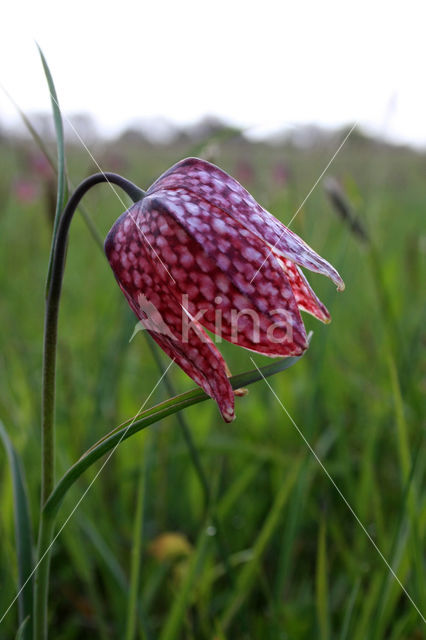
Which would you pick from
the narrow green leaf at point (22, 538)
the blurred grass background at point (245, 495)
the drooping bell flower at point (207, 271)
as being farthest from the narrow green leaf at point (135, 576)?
Answer: the drooping bell flower at point (207, 271)

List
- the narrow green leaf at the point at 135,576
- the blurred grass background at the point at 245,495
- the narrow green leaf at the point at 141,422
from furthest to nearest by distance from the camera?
the blurred grass background at the point at 245,495
the narrow green leaf at the point at 135,576
the narrow green leaf at the point at 141,422

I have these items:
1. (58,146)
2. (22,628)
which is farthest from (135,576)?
(58,146)

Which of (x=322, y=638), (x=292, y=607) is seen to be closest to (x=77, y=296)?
(x=292, y=607)

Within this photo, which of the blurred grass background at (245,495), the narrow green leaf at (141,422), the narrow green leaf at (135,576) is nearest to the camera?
the narrow green leaf at (141,422)

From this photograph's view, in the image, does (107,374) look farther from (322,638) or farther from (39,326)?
(39,326)

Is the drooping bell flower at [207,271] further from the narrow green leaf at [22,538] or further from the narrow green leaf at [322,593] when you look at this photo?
the narrow green leaf at [322,593]

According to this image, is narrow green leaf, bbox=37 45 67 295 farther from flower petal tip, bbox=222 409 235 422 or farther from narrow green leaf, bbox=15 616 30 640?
narrow green leaf, bbox=15 616 30 640
